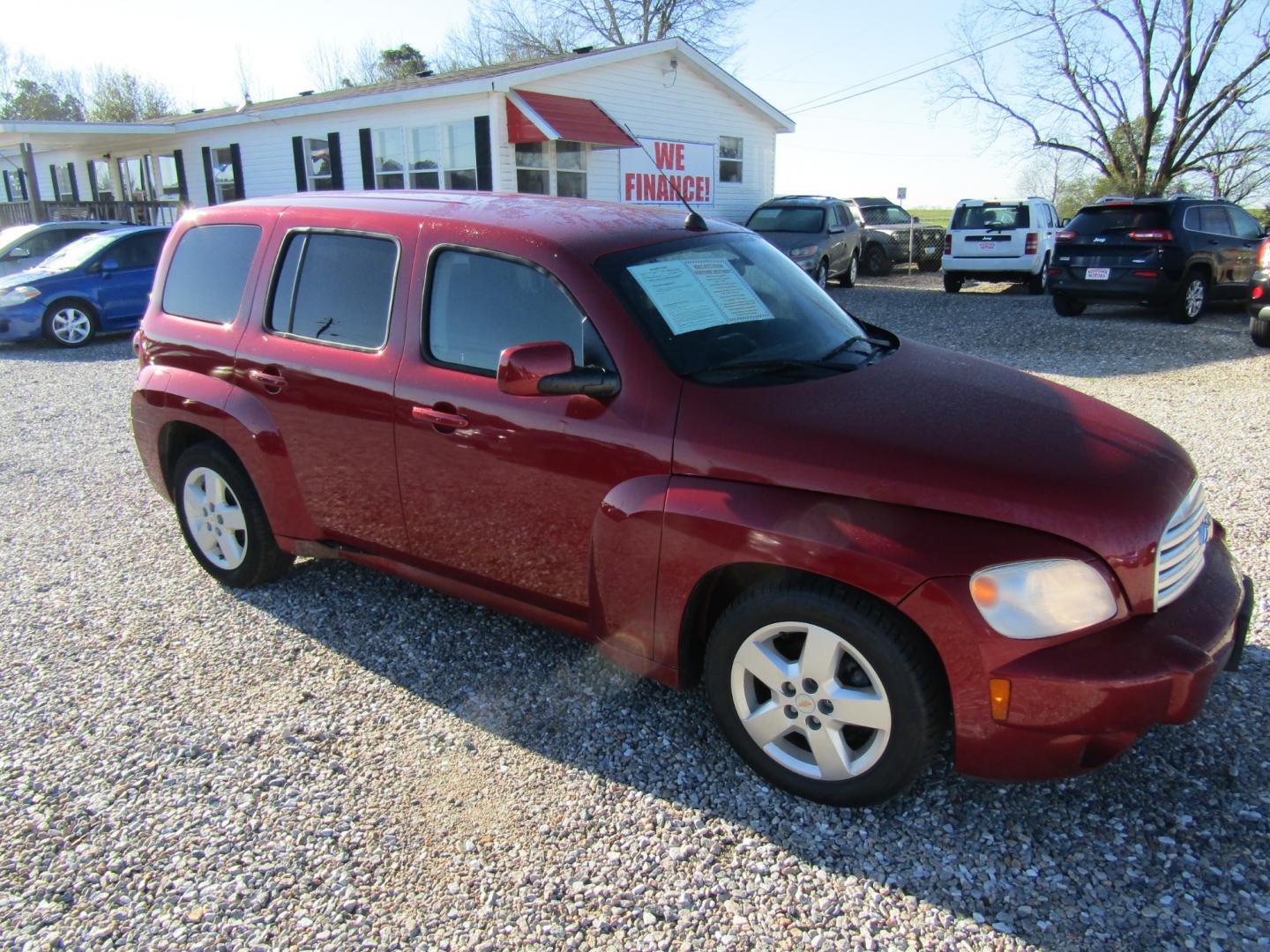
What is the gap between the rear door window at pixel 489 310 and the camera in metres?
3.13

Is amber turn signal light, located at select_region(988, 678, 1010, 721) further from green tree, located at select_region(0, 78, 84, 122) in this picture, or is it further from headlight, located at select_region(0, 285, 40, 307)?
green tree, located at select_region(0, 78, 84, 122)

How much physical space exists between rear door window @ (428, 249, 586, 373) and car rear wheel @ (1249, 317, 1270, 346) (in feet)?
33.5

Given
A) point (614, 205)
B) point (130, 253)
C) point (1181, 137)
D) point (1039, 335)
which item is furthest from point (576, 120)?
point (1181, 137)

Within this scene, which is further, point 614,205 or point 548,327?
point 614,205

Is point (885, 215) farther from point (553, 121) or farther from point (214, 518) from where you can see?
point (214, 518)

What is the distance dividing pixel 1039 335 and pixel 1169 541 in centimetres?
1019

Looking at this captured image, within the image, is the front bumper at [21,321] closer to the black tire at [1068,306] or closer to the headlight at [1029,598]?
the headlight at [1029,598]

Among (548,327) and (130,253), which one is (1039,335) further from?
(130,253)

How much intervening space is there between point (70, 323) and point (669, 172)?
40.5ft

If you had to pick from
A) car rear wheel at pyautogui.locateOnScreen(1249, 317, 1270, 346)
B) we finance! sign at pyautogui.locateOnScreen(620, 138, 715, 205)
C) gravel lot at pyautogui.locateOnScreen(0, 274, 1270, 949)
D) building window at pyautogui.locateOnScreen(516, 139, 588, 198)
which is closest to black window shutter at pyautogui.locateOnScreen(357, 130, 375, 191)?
building window at pyautogui.locateOnScreen(516, 139, 588, 198)

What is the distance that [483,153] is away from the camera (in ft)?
56.1

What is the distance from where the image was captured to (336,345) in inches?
145

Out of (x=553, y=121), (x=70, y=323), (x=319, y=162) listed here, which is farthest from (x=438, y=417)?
(x=319, y=162)

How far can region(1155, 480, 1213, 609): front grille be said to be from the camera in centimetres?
252
